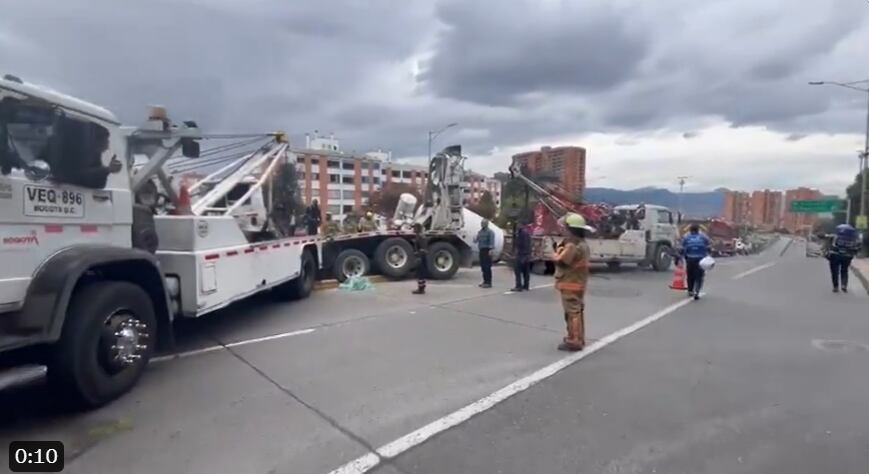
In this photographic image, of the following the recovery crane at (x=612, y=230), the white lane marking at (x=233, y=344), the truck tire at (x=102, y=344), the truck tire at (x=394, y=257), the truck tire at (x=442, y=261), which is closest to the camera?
the truck tire at (x=102, y=344)

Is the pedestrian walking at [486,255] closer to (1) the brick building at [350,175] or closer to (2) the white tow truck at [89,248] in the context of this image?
(2) the white tow truck at [89,248]

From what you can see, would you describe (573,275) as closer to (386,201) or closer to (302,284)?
(302,284)

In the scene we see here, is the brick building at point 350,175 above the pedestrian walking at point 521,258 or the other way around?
above

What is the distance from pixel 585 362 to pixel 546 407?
156 cm

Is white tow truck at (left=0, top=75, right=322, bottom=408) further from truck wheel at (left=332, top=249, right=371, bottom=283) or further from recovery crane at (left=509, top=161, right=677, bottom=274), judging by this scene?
recovery crane at (left=509, top=161, right=677, bottom=274)

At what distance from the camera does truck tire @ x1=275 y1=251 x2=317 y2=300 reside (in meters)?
9.51

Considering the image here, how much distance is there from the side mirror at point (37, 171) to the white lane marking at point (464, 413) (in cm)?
301

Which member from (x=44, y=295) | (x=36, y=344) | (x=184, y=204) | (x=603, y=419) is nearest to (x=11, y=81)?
(x=44, y=295)

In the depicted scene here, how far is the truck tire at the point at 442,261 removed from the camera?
1330 cm

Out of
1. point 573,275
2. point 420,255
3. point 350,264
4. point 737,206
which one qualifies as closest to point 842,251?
point 573,275

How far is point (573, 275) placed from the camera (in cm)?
618

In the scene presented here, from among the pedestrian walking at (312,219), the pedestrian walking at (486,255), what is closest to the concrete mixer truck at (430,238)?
the pedestrian walking at (312,219)

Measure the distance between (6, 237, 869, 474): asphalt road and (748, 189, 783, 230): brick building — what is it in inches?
5218

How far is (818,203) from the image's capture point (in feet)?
164
